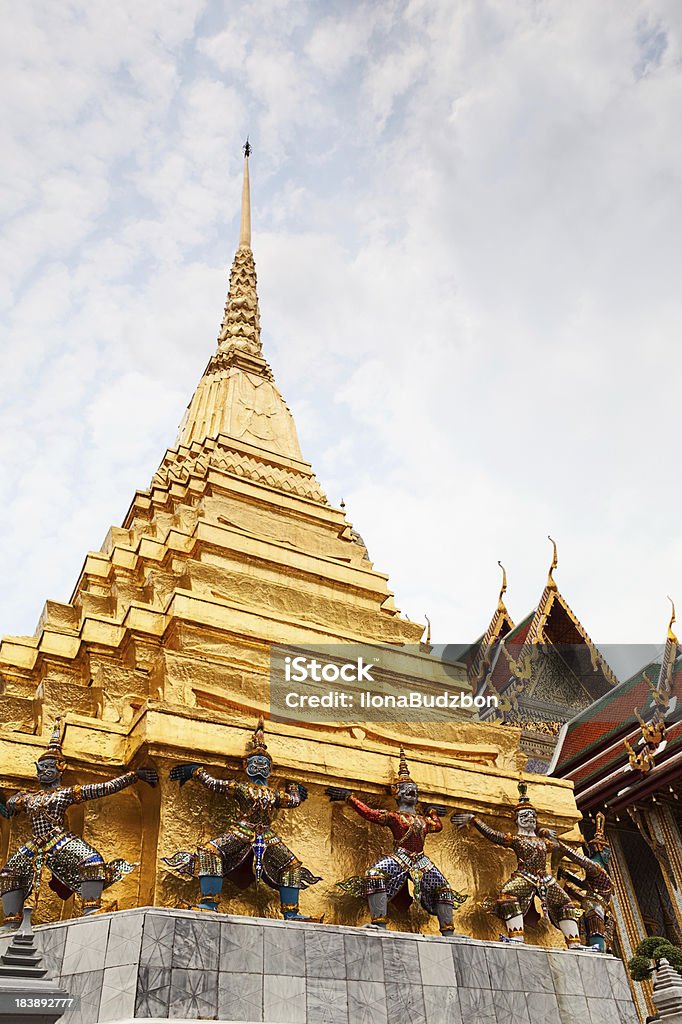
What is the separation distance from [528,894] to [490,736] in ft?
7.67

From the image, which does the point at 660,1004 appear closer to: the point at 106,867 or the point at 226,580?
the point at 106,867

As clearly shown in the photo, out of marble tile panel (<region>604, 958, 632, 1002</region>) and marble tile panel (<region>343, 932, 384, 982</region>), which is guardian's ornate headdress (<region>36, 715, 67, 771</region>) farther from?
marble tile panel (<region>604, 958, 632, 1002</region>)

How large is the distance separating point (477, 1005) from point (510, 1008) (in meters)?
0.30

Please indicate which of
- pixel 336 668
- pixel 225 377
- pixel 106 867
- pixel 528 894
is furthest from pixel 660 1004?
pixel 225 377

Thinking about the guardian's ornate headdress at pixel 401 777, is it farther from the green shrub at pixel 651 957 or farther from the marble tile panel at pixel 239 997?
the green shrub at pixel 651 957

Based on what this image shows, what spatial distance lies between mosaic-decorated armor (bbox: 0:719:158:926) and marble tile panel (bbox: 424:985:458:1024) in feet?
7.61

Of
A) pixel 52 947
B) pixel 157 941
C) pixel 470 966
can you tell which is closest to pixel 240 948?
pixel 157 941

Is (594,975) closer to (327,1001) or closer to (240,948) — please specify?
(327,1001)

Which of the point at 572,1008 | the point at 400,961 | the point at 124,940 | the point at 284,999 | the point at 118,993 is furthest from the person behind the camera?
the point at 572,1008

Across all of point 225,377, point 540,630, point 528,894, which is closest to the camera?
point 528,894

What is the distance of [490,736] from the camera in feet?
30.9

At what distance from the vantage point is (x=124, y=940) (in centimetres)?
524

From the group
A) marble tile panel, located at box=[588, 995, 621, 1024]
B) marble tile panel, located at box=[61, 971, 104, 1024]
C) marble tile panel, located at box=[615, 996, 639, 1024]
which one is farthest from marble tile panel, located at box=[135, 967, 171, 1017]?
marble tile panel, located at box=[615, 996, 639, 1024]

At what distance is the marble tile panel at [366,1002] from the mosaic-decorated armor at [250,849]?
67cm
